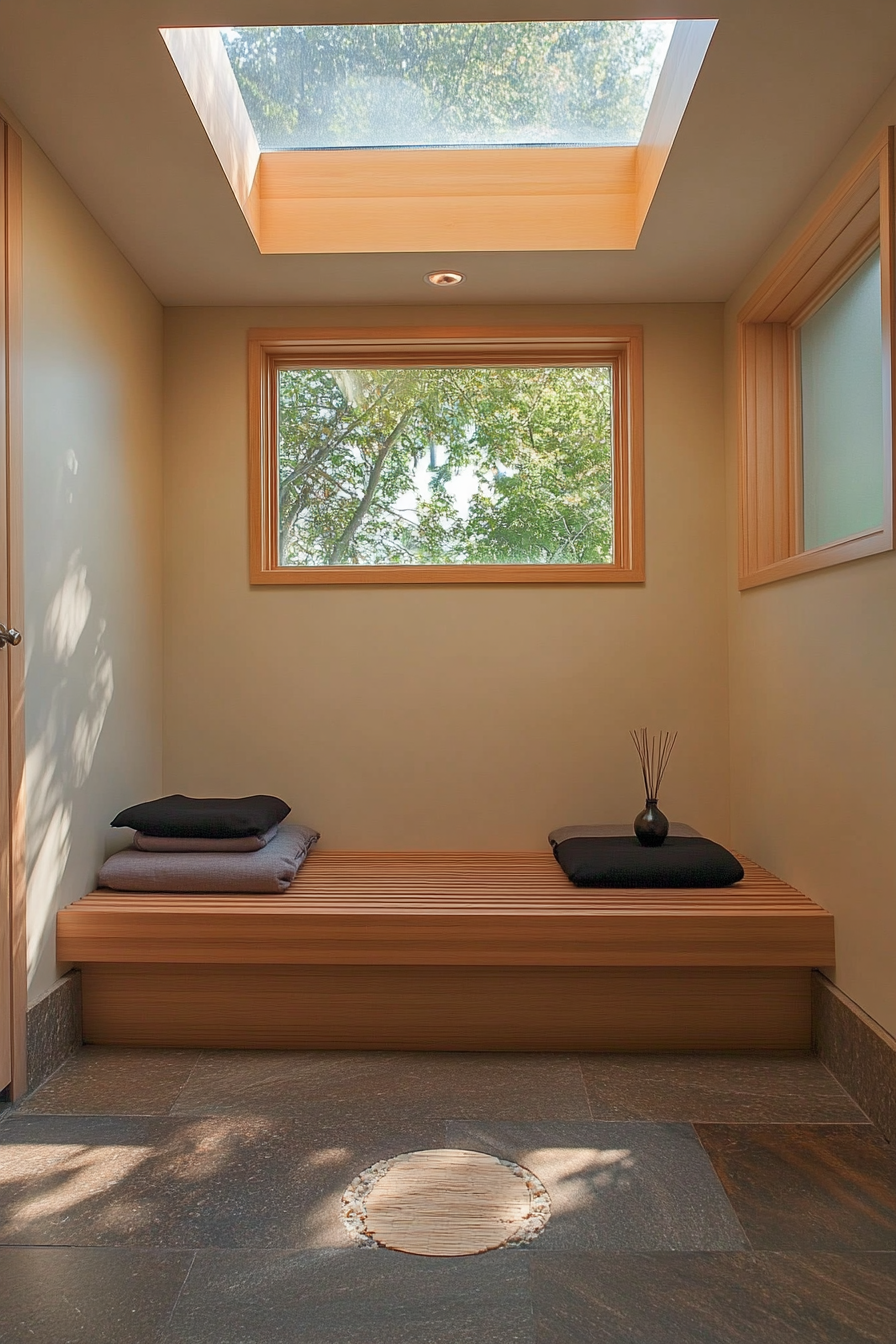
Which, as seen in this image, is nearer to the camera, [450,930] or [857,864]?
[857,864]

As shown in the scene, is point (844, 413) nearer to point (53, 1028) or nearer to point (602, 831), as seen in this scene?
point (602, 831)

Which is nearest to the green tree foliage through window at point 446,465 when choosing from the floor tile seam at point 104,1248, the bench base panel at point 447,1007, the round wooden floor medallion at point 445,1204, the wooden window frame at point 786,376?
the wooden window frame at point 786,376

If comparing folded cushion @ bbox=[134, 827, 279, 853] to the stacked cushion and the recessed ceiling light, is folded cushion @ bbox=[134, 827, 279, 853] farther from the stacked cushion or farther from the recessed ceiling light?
the recessed ceiling light

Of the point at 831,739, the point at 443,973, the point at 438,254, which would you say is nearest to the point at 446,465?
the point at 438,254

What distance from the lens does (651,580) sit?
366 centimetres

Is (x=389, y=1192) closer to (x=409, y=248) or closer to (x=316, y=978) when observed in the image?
(x=316, y=978)

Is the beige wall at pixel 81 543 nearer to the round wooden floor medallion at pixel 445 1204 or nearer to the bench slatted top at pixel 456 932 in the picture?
the bench slatted top at pixel 456 932

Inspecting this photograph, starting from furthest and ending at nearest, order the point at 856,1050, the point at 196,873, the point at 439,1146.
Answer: the point at 196,873, the point at 856,1050, the point at 439,1146

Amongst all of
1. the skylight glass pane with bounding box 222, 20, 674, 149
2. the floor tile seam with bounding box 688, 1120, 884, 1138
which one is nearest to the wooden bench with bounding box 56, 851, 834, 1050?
the floor tile seam with bounding box 688, 1120, 884, 1138

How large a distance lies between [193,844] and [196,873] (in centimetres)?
17

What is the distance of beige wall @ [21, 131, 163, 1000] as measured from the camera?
2.56 metres

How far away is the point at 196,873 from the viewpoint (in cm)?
295

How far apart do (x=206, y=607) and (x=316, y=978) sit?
1.55m

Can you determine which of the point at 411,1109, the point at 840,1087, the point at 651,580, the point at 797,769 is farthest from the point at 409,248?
the point at 840,1087
